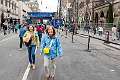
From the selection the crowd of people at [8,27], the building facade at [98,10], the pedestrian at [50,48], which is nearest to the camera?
the pedestrian at [50,48]

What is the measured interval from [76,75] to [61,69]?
1.86 metres

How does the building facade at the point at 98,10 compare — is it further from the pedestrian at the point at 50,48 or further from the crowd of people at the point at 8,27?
the pedestrian at the point at 50,48

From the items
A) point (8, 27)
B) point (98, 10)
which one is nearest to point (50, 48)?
point (8, 27)

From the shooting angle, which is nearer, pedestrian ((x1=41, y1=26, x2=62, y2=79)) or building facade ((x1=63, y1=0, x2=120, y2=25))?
pedestrian ((x1=41, y1=26, x2=62, y2=79))

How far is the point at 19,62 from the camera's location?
17281 millimetres

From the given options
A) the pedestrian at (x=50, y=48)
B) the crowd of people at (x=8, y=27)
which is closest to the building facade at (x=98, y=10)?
the crowd of people at (x=8, y=27)

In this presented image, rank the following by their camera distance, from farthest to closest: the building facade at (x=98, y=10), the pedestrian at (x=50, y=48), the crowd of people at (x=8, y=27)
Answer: the building facade at (x=98, y=10), the crowd of people at (x=8, y=27), the pedestrian at (x=50, y=48)

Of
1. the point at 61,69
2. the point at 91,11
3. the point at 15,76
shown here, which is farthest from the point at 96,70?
the point at 91,11

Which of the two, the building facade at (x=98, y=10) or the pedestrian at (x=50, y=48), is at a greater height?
the building facade at (x=98, y=10)

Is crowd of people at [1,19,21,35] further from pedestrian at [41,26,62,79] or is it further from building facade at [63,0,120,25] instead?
pedestrian at [41,26,62,79]

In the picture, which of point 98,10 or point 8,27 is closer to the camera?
point 8,27

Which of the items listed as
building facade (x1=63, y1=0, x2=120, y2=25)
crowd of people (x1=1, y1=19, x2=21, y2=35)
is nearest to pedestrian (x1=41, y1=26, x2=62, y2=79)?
crowd of people (x1=1, y1=19, x2=21, y2=35)

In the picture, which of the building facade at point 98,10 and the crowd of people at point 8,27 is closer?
the crowd of people at point 8,27

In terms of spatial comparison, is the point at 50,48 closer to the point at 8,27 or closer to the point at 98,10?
the point at 8,27
